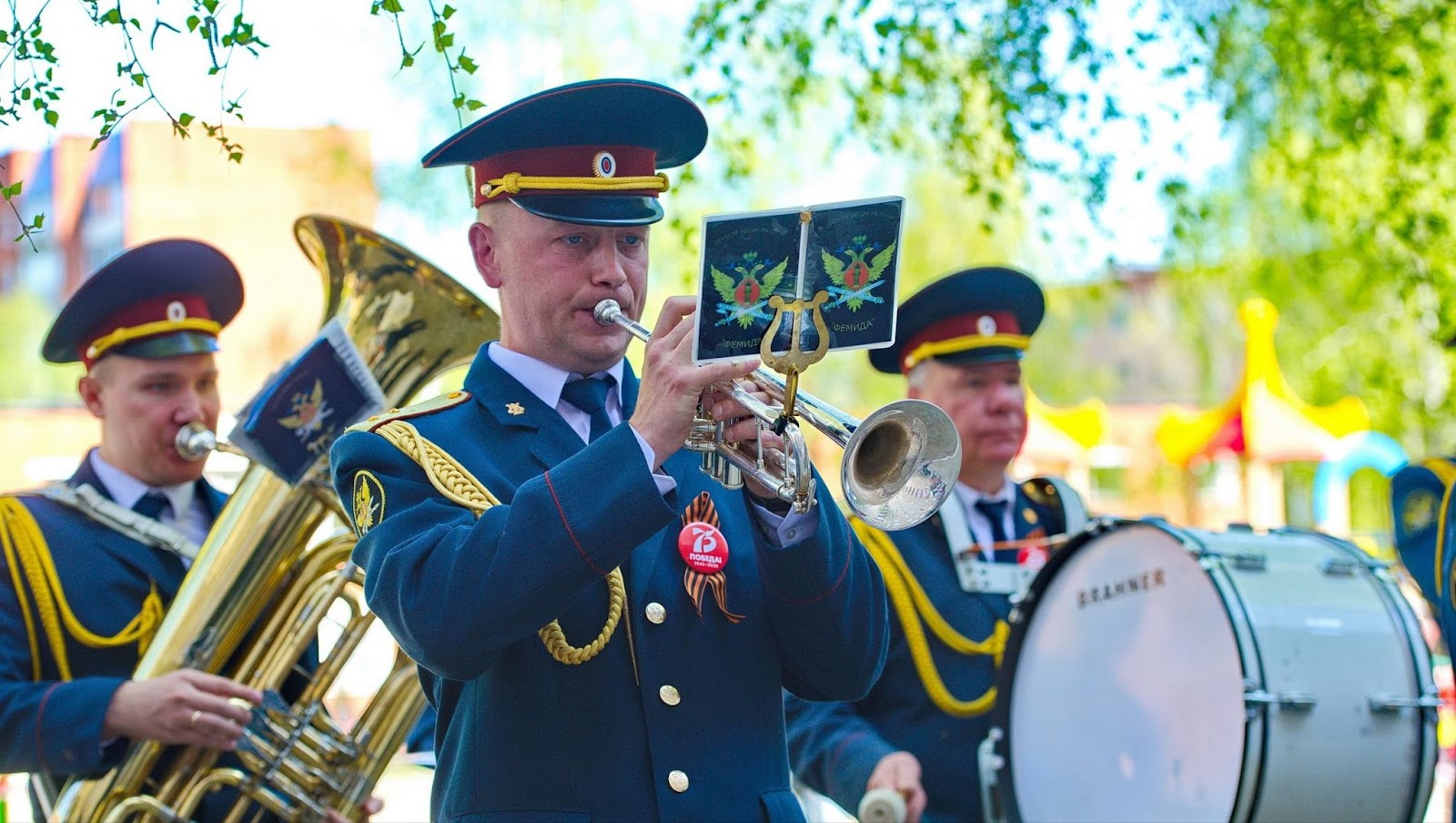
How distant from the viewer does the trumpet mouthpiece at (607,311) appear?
9.80ft

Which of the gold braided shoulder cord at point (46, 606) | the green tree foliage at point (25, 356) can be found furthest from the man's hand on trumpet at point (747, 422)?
the green tree foliage at point (25, 356)

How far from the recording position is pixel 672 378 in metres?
2.64

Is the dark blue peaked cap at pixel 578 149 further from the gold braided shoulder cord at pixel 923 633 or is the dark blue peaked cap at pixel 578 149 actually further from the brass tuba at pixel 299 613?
the gold braided shoulder cord at pixel 923 633

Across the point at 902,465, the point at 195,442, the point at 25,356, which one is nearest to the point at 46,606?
the point at 195,442

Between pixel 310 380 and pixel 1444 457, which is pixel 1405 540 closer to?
pixel 1444 457

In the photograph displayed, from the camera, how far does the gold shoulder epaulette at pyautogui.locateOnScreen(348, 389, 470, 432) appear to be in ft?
10.0

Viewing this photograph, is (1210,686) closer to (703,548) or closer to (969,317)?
(969,317)

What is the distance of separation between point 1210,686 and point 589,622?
1.90 meters

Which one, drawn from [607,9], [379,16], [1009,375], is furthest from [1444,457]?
[607,9]

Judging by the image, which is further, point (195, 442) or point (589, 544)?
point (195, 442)

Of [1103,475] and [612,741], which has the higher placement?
[1103,475]

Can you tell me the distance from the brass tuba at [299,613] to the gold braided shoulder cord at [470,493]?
163 cm

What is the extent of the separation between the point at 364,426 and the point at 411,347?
1.70m

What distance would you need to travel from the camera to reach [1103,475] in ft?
114
